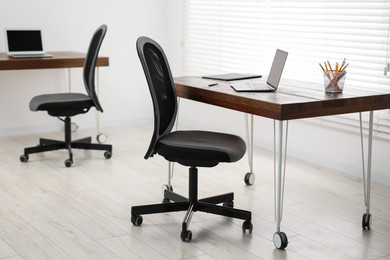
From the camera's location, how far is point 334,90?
3.42 m

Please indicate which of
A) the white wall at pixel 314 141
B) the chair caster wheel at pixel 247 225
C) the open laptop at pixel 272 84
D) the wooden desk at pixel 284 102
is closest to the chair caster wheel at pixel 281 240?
the wooden desk at pixel 284 102

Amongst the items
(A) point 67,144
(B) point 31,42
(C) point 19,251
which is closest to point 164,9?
(B) point 31,42

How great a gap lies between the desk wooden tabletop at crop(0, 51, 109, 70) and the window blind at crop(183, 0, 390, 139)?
3.73 ft

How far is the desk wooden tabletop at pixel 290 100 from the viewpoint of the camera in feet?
10.1

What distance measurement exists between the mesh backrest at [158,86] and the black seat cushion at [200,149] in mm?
66

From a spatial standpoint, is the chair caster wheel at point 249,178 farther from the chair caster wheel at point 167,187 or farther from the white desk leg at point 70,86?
the white desk leg at point 70,86

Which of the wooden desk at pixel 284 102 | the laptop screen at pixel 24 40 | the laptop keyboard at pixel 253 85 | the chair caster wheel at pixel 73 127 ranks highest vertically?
the laptop screen at pixel 24 40

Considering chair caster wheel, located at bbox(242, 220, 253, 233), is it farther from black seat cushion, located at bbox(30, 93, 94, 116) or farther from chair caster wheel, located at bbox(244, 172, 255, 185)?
black seat cushion, located at bbox(30, 93, 94, 116)

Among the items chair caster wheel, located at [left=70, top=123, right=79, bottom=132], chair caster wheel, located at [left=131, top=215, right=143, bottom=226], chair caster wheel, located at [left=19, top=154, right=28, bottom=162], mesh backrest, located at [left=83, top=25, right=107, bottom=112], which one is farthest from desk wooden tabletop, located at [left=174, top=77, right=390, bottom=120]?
chair caster wheel, located at [left=70, top=123, right=79, bottom=132]

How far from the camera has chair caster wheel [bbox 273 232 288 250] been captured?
10.5 feet

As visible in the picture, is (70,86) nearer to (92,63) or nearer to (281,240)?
(92,63)

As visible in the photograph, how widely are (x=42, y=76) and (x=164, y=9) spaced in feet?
4.59

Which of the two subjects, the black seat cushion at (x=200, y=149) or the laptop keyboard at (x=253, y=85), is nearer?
the black seat cushion at (x=200, y=149)

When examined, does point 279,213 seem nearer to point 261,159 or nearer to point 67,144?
point 261,159
